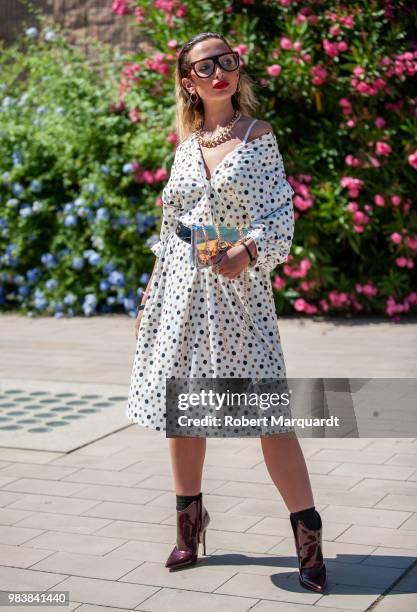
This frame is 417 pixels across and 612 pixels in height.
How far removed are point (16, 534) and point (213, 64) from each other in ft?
6.10

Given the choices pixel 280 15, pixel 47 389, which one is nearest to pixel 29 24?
pixel 280 15

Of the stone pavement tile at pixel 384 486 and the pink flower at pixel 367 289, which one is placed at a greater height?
the pink flower at pixel 367 289

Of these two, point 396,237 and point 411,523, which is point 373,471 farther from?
point 396,237

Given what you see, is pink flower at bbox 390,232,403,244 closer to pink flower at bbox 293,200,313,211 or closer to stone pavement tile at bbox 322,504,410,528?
pink flower at bbox 293,200,313,211

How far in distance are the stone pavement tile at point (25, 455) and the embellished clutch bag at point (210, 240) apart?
6.54 ft

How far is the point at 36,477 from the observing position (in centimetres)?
500

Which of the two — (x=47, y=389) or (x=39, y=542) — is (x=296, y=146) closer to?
(x=47, y=389)

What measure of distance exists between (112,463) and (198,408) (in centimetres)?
163

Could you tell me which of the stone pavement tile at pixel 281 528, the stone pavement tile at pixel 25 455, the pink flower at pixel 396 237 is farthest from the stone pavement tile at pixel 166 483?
the pink flower at pixel 396 237

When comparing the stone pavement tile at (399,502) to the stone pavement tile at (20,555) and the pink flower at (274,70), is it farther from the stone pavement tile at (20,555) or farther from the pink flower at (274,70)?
the pink flower at (274,70)

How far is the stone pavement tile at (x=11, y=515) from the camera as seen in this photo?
14.4ft

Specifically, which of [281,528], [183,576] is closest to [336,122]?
[281,528]

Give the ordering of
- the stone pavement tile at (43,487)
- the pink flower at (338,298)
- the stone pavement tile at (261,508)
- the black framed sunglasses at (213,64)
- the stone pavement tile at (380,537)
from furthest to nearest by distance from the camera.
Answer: the pink flower at (338,298) → the stone pavement tile at (43,487) → the stone pavement tile at (261,508) → the stone pavement tile at (380,537) → the black framed sunglasses at (213,64)

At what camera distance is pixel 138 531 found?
424 cm
